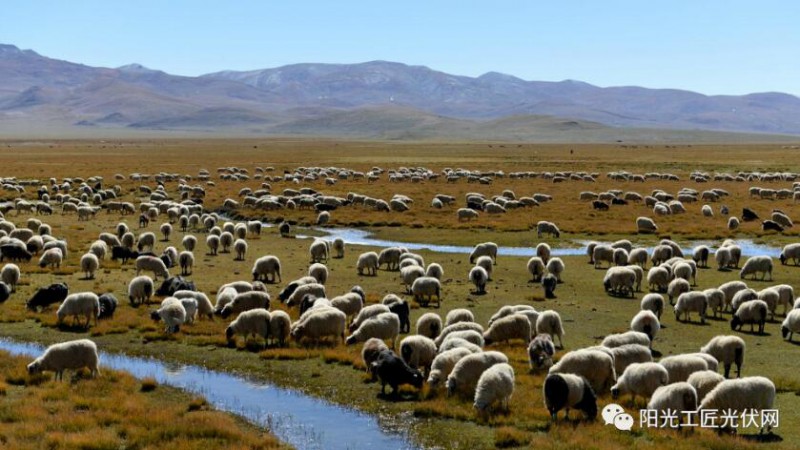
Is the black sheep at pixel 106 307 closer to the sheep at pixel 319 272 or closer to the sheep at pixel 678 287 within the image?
the sheep at pixel 319 272

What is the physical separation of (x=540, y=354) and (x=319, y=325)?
5.07 m

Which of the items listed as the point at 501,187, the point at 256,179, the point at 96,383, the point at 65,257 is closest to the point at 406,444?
the point at 96,383

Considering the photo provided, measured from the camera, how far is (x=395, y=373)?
13.7m

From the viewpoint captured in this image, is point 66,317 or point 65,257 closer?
point 66,317

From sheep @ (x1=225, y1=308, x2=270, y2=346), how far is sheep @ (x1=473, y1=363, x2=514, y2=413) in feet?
20.2

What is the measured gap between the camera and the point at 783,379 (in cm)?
1397

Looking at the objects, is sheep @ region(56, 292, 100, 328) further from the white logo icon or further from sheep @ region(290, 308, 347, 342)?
the white logo icon

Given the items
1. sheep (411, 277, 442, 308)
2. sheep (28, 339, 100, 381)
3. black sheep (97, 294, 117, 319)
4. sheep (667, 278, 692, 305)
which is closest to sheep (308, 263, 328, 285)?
sheep (411, 277, 442, 308)

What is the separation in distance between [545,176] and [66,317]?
57.6 metres

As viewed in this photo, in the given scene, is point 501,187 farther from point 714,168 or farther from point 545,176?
point 714,168

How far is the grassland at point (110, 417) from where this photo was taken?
445 inches

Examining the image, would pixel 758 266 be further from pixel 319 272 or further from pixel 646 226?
pixel 319 272

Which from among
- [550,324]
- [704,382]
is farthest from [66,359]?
[704,382]

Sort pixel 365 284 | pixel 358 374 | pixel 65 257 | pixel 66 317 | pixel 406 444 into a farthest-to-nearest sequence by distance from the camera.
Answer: pixel 65 257 → pixel 365 284 → pixel 66 317 → pixel 358 374 → pixel 406 444
